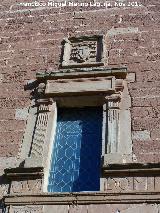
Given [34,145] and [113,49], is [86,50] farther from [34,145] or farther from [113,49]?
[34,145]

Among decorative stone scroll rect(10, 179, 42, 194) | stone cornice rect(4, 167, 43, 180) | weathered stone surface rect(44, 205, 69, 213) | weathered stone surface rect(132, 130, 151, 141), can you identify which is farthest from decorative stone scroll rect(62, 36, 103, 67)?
weathered stone surface rect(44, 205, 69, 213)

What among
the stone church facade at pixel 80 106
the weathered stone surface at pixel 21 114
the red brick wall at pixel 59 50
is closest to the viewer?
the stone church facade at pixel 80 106

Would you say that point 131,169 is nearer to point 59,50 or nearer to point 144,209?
point 144,209

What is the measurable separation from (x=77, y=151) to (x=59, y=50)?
6.31 ft

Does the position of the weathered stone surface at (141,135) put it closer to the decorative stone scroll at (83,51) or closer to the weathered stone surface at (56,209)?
the weathered stone surface at (56,209)

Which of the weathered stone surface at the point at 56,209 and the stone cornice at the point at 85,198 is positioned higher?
the stone cornice at the point at 85,198

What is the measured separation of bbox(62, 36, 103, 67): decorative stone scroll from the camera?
7535mm

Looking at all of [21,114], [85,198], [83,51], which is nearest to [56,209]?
[85,198]

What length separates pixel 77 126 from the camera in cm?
698

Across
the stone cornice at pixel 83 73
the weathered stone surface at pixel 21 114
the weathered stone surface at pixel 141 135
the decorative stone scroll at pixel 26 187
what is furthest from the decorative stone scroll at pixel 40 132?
the weathered stone surface at pixel 141 135

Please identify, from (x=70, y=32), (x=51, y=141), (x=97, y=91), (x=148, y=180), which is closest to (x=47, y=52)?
(x=70, y=32)

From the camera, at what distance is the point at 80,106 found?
23.5 feet

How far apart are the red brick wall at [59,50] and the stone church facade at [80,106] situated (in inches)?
0.6

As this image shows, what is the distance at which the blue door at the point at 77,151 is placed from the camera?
626cm
